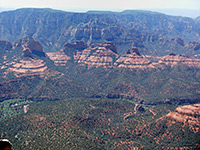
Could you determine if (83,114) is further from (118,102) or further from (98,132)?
(118,102)

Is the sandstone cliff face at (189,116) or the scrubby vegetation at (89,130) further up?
the sandstone cliff face at (189,116)

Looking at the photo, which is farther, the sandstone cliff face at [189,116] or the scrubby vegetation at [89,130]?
the sandstone cliff face at [189,116]

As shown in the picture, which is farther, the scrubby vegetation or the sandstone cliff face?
the sandstone cliff face

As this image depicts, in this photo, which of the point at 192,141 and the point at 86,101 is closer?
the point at 192,141

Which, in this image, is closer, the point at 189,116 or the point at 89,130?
the point at 189,116

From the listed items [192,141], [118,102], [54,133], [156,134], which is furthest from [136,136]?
[118,102]

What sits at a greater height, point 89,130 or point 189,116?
point 189,116

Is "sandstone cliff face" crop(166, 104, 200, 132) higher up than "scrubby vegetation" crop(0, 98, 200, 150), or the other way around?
"sandstone cliff face" crop(166, 104, 200, 132)

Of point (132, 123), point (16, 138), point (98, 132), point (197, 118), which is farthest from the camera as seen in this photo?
point (132, 123)

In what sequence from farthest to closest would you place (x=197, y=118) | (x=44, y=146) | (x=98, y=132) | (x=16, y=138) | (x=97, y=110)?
(x=97, y=110) < (x=98, y=132) < (x=197, y=118) < (x=16, y=138) < (x=44, y=146)

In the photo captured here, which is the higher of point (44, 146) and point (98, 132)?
point (44, 146)
